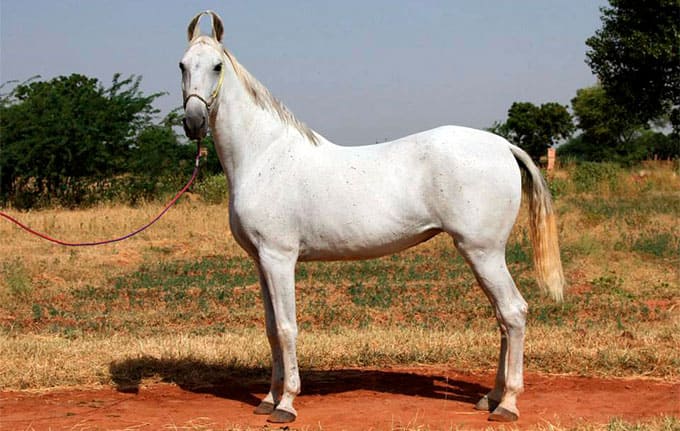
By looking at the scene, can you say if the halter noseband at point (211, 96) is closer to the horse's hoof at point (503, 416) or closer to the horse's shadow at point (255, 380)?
the horse's shadow at point (255, 380)

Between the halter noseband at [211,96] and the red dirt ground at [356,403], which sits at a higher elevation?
the halter noseband at [211,96]

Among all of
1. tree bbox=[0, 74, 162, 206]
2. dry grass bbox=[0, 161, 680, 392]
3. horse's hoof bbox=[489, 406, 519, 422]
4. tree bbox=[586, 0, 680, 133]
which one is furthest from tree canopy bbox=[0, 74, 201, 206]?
horse's hoof bbox=[489, 406, 519, 422]

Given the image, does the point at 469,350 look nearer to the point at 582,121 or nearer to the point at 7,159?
the point at 7,159

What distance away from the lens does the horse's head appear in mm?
5090

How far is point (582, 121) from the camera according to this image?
163 ft

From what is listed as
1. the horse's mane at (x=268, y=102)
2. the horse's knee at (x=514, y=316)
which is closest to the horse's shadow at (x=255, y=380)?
the horse's knee at (x=514, y=316)

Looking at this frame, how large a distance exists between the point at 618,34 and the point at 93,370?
2377 centimetres

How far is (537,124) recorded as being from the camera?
4581 centimetres

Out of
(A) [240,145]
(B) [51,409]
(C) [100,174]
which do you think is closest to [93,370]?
(B) [51,409]

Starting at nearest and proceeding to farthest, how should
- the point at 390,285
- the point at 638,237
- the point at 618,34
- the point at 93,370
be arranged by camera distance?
the point at 93,370, the point at 390,285, the point at 638,237, the point at 618,34

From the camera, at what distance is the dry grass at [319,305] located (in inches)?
266

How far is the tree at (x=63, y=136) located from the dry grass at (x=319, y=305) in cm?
502

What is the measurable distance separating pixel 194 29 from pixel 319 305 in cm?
479

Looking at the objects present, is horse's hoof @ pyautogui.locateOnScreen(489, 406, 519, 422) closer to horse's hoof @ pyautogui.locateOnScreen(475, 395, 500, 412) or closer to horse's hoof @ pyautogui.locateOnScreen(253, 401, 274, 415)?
horse's hoof @ pyautogui.locateOnScreen(475, 395, 500, 412)
